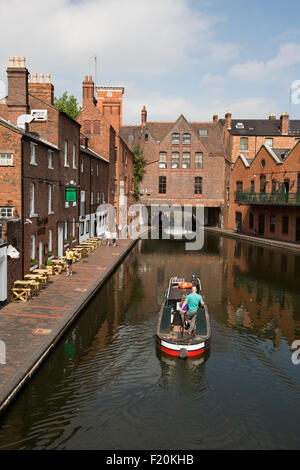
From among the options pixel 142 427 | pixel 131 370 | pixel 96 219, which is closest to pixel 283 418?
pixel 142 427

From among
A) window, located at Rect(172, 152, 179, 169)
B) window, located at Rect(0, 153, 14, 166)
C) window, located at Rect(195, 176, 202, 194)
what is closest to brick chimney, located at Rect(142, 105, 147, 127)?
window, located at Rect(172, 152, 179, 169)

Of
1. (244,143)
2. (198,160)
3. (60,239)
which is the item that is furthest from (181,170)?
(60,239)

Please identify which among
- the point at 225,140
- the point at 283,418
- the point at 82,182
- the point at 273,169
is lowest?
the point at 283,418

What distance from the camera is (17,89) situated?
2241cm

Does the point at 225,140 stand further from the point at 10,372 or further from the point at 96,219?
the point at 10,372

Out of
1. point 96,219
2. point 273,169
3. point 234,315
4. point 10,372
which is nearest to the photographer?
point 10,372

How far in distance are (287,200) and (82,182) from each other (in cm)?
2253

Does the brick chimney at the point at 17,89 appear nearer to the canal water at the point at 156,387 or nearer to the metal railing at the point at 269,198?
the canal water at the point at 156,387

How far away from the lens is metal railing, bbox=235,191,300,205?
41312mm

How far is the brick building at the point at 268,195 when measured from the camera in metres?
42.2

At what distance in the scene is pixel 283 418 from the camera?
9.49 meters

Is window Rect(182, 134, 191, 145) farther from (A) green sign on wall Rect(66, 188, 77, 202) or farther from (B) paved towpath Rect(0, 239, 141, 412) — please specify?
(B) paved towpath Rect(0, 239, 141, 412)

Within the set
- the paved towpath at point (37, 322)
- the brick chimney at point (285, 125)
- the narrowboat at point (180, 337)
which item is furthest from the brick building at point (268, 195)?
the narrowboat at point (180, 337)

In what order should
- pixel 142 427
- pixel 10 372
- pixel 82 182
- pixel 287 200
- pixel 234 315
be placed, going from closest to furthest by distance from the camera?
1. pixel 142 427
2. pixel 10 372
3. pixel 234 315
4. pixel 82 182
5. pixel 287 200
